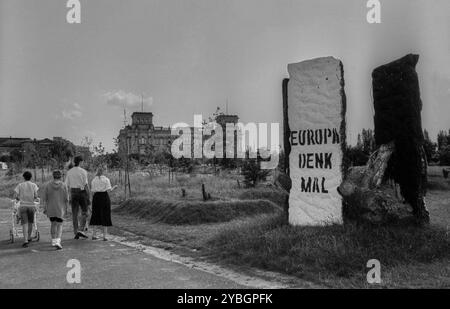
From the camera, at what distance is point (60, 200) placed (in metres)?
10.1

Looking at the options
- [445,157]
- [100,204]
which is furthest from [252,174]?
[445,157]

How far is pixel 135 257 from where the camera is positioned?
347 inches

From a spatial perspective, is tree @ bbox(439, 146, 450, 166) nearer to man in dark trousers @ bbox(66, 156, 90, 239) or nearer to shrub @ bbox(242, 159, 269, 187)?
shrub @ bbox(242, 159, 269, 187)

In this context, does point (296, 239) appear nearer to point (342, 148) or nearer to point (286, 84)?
point (342, 148)

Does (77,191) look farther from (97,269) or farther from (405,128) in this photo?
(405,128)

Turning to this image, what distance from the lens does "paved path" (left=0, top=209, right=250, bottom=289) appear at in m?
6.84

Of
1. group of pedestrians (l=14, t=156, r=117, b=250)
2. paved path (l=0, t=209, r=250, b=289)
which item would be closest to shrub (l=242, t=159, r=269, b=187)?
group of pedestrians (l=14, t=156, r=117, b=250)

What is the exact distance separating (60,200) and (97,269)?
Result: 280 centimetres

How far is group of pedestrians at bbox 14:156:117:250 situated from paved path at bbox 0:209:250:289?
0.46 m

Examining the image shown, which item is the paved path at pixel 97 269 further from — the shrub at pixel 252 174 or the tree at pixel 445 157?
the tree at pixel 445 157

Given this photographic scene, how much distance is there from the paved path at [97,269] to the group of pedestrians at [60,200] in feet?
1.50

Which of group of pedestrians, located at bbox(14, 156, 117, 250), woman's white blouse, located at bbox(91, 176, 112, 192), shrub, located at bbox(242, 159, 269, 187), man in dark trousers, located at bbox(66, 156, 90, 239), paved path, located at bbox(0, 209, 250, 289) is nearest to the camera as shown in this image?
paved path, located at bbox(0, 209, 250, 289)

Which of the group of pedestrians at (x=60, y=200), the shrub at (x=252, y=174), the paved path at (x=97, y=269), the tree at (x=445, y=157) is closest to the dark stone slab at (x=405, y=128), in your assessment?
the paved path at (x=97, y=269)
